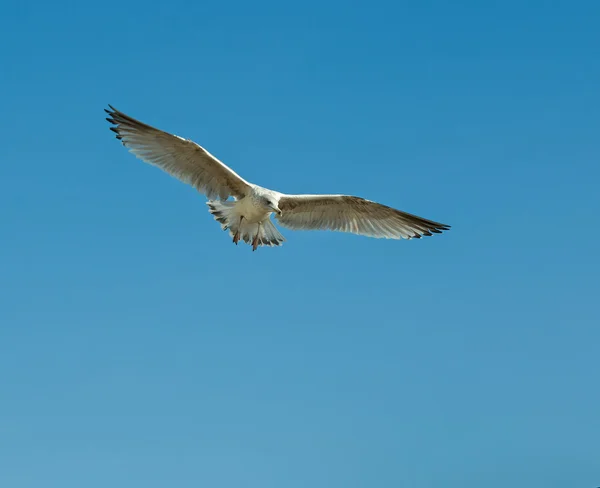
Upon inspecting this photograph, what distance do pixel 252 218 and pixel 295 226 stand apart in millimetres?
1468

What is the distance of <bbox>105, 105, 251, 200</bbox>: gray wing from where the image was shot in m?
17.5

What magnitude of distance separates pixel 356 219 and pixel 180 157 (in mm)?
3897

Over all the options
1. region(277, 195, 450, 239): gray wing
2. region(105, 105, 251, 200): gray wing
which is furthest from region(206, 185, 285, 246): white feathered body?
region(277, 195, 450, 239): gray wing

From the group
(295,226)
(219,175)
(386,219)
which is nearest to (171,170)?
(219,175)

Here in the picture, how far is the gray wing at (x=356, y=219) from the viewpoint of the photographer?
1850cm

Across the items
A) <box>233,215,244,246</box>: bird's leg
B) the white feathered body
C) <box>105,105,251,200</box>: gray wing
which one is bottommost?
<box>233,215,244,246</box>: bird's leg

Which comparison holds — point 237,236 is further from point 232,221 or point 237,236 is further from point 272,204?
point 272,204

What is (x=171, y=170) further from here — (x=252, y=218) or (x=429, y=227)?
(x=429, y=227)

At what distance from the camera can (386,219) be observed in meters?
18.9

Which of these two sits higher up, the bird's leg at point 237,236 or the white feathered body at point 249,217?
the white feathered body at point 249,217

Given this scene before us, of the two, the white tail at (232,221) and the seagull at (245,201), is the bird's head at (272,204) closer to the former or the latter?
the seagull at (245,201)

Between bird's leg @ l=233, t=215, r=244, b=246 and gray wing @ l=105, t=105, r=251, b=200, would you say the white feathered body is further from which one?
gray wing @ l=105, t=105, r=251, b=200

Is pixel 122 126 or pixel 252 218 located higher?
pixel 122 126

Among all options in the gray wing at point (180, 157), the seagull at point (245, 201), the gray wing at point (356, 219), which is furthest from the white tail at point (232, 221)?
the gray wing at point (356, 219)
